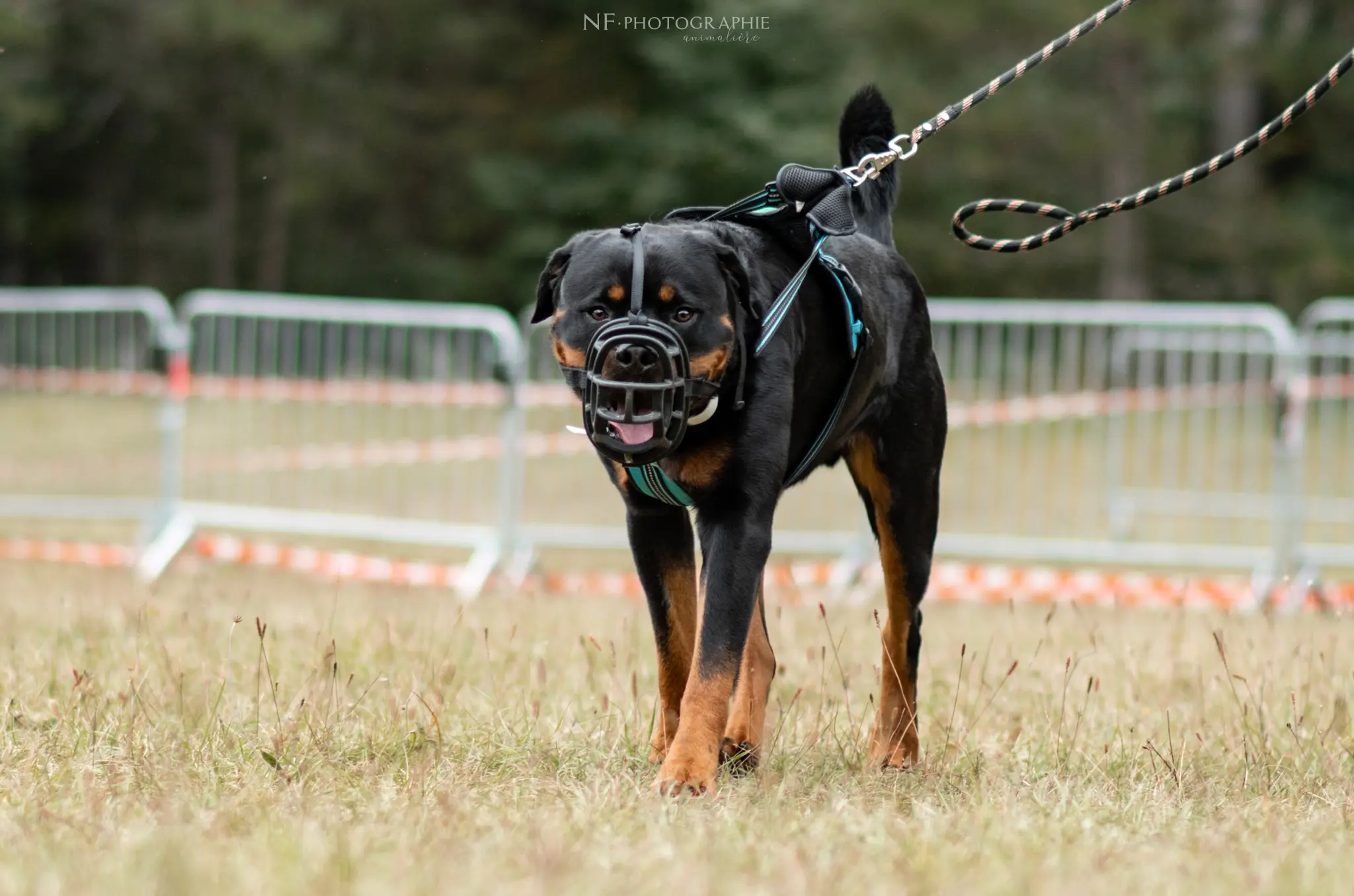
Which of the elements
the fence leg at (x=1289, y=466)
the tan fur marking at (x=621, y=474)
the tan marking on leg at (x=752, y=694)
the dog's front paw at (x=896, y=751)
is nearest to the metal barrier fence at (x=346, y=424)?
the fence leg at (x=1289, y=466)

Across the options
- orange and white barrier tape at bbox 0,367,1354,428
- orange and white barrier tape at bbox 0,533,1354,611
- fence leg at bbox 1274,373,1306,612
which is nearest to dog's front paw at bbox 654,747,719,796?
orange and white barrier tape at bbox 0,533,1354,611

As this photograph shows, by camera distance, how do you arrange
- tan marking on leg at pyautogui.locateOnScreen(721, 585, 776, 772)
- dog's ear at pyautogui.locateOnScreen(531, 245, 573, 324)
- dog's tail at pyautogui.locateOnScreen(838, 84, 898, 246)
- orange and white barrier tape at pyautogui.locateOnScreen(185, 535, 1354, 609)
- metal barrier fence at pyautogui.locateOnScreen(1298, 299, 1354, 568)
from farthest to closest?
metal barrier fence at pyautogui.locateOnScreen(1298, 299, 1354, 568) < orange and white barrier tape at pyautogui.locateOnScreen(185, 535, 1354, 609) < dog's tail at pyautogui.locateOnScreen(838, 84, 898, 246) < tan marking on leg at pyautogui.locateOnScreen(721, 585, 776, 772) < dog's ear at pyautogui.locateOnScreen(531, 245, 573, 324)

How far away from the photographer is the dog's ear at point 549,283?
344 cm

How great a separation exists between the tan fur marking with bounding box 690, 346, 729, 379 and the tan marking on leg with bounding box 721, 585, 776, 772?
65cm

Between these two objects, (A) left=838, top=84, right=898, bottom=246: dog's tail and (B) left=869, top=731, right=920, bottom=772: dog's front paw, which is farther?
(A) left=838, top=84, right=898, bottom=246: dog's tail

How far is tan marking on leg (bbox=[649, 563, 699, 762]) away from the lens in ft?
11.9

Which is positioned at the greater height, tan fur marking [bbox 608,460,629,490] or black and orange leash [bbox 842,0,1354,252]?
black and orange leash [bbox 842,0,1354,252]

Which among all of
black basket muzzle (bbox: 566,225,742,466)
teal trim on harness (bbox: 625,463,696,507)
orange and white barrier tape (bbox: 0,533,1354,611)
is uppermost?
black basket muzzle (bbox: 566,225,742,466)

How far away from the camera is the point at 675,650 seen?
12.0ft

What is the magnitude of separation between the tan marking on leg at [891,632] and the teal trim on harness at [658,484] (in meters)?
0.81

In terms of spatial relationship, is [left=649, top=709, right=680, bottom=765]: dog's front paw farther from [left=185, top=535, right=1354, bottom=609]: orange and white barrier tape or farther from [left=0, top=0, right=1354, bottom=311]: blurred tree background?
[left=0, top=0, right=1354, bottom=311]: blurred tree background

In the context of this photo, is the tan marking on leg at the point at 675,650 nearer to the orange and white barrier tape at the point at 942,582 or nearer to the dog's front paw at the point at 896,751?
the dog's front paw at the point at 896,751

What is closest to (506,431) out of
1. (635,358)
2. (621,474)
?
(621,474)

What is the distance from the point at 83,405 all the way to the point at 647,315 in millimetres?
9491
